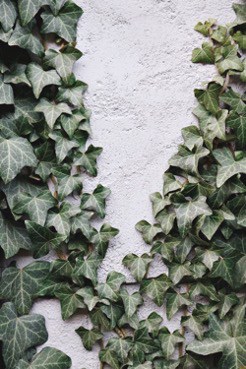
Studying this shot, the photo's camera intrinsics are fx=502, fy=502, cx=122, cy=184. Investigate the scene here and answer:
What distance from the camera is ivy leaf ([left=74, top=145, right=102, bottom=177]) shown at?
179cm

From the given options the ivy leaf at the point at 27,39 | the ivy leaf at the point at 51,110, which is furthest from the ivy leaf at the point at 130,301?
the ivy leaf at the point at 27,39

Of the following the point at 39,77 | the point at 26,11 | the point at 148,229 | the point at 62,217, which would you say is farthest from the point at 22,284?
the point at 26,11

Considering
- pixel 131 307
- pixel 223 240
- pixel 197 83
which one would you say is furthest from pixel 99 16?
pixel 131 307

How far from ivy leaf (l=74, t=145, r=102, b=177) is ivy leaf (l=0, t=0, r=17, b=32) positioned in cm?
49

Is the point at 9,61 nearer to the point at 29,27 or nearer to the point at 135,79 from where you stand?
the point at 29,27

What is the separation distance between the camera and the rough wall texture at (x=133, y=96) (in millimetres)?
1815

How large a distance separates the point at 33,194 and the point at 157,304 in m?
0.59

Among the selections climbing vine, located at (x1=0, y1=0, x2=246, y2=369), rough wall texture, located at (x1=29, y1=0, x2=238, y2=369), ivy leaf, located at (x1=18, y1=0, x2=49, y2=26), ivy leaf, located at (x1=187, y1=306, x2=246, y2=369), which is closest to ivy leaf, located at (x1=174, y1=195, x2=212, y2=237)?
climbing vine, located at (x1=0, y1=0, x2=246, y2=369)

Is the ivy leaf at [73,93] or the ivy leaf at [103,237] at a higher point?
the ivy leaf at [73,93]

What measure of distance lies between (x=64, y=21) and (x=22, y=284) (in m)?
0.94

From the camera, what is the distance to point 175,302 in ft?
5.90

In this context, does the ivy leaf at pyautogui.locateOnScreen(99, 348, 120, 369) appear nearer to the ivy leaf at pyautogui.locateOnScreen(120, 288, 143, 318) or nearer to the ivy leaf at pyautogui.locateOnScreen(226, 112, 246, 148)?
the ivy leaf at pyautogui.locateOnScreen(120, 288, 143, 318)

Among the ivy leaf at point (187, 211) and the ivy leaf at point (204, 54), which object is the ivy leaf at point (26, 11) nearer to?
the ivy leaf at point (204, 54)

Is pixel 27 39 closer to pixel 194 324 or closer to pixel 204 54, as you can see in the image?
pixel 204 54
